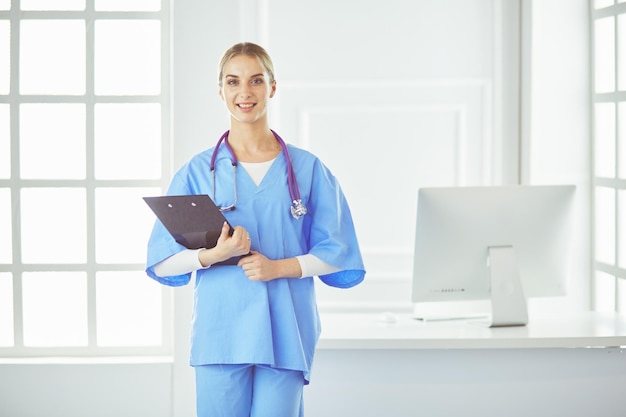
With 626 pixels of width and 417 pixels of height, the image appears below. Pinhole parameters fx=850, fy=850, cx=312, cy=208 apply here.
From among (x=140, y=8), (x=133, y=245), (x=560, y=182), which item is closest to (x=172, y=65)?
(x=140, y=8)

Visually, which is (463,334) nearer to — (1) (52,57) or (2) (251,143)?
(2) (251,143)

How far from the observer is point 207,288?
1.92 metres

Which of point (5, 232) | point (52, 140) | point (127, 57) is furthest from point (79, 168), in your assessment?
point (127, 57)

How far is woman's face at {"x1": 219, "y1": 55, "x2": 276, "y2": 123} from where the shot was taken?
194 centimetres

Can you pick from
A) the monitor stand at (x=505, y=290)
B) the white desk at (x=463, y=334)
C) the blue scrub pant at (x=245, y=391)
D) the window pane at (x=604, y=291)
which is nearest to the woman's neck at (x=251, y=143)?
the blue scrub pant at (x=245, y=391)

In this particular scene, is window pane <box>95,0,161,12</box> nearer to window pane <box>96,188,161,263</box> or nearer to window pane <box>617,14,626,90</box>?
window pane <box>96,188,161,263</box>

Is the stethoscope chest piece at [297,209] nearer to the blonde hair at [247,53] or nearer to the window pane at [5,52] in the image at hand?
the blonde hair at [247,53]

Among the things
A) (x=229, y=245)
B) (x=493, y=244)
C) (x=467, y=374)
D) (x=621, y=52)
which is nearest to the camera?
A: (x=229, y=245)

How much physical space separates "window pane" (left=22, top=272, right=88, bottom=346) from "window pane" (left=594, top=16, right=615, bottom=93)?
2154 mm

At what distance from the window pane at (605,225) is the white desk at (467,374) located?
86cm

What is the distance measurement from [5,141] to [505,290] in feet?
6.64

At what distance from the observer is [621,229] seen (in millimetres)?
3135

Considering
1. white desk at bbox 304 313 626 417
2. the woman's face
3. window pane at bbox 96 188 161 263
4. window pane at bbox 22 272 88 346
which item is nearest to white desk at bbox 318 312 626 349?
white desk at bbox 304 313 626 417

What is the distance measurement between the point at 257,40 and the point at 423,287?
1.31 metres
